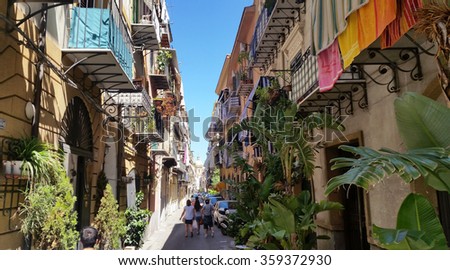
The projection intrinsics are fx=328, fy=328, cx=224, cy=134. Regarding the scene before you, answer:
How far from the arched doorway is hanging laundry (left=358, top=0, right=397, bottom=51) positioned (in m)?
5.88

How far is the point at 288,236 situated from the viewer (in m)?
5.67

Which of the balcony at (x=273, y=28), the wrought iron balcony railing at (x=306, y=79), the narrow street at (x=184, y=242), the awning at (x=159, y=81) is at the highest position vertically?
the balcony at (x=273, y=28)

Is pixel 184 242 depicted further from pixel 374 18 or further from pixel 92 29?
pixel 374 18

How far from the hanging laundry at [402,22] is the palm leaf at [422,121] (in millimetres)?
1400

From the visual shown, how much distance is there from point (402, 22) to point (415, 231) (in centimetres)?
249

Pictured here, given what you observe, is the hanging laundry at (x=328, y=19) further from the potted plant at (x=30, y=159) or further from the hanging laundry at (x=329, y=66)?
the potted plant at (x=30, y=159)

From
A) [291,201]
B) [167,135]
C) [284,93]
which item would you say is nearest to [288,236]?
[291,201]

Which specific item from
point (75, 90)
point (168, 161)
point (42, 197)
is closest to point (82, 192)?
point (75, 90)

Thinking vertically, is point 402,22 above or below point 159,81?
below

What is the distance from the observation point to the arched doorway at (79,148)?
7.26 metres

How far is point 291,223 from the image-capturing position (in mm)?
5516

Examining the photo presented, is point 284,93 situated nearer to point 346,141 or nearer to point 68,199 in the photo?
point 346,141

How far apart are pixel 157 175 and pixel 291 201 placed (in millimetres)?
15227

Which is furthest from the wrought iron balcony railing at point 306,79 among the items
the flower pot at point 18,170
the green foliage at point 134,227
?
the green foliage at point 134,227
